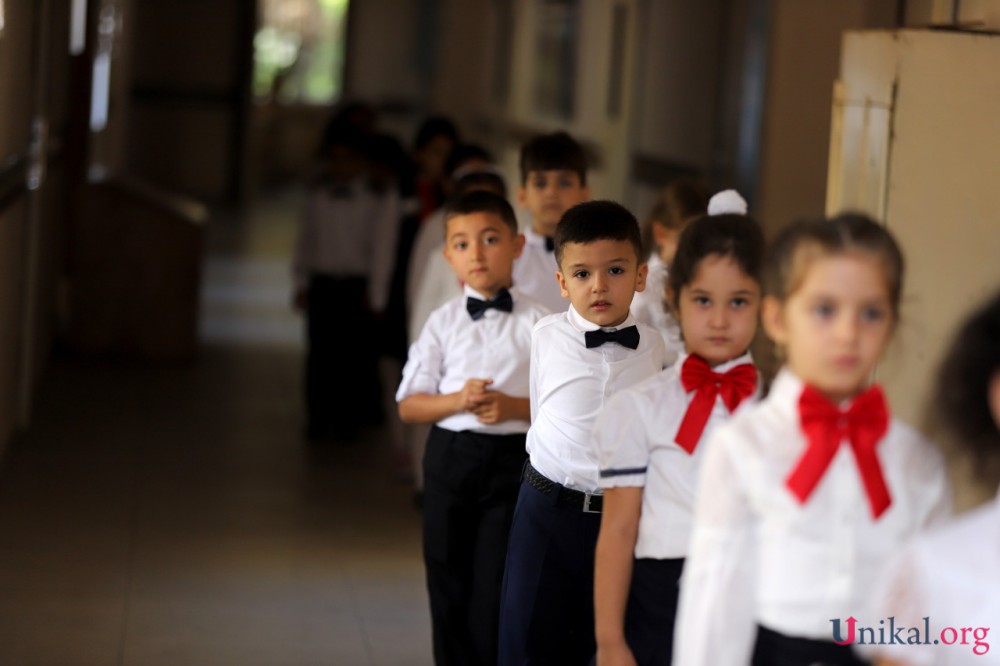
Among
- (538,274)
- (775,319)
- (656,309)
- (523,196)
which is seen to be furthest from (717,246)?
(523,196)

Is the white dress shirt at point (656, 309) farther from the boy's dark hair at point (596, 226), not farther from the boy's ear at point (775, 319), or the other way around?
the boy's ear at point (775, 319)

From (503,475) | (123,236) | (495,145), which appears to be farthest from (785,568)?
(495,145)

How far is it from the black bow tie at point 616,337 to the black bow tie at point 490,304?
2.21ft

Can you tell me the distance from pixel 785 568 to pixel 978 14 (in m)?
2.99

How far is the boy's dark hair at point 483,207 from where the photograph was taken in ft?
13.1

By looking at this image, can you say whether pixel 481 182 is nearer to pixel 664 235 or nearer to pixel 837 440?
pixel 664 235

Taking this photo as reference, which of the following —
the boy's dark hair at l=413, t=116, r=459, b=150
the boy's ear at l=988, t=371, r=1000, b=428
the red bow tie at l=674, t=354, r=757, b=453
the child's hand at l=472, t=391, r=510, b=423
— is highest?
the boy's dark hair at l=413, t=116, r=459, b=150

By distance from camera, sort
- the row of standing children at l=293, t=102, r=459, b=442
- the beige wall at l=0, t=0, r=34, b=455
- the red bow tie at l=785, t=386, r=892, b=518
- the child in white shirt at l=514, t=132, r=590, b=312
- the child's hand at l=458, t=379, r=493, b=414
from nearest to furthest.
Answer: the red bow tie at l=785, t=386, r=892, b=518, the child's hand at l=458, t=379, r=493, b=414, the child in white shirt at l=514, t=132, r=590, b=312, the beige wall at l=0, t=0, r=34, b=455, the row of standing children at l=293, t=102, r=459, b=442

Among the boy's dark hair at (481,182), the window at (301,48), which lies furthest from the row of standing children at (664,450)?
the window at (301,48)

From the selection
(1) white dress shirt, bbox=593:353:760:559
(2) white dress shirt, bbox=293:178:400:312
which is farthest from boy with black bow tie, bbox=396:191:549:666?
(2) white dress shirt, bbox=293:178:400:312

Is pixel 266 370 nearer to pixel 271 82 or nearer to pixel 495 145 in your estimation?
pixel 495 145

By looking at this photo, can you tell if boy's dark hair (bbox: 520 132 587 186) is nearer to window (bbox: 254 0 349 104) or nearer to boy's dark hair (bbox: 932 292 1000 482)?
boy's dark hair (bbox: 932 292 1000 482)

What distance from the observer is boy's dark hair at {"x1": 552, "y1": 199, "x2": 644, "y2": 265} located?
3.29m

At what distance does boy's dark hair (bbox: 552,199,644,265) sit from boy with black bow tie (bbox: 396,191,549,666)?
60 centimetres
